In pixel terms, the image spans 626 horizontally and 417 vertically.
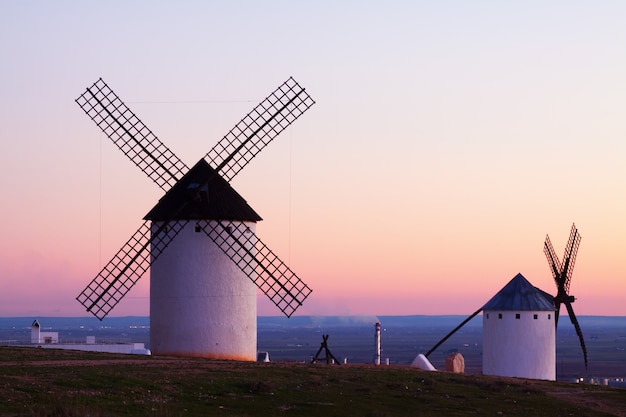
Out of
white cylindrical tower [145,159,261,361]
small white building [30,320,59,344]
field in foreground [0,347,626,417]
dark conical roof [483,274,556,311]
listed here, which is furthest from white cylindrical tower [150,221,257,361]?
small white building [30,320,59,344]

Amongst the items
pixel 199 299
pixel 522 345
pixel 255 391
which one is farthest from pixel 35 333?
pixel 255 391

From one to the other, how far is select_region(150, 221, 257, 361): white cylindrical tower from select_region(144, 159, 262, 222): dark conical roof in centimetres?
65

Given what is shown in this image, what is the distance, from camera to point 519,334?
52844 millimetres

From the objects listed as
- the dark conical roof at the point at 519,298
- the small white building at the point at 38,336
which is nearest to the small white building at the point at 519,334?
the dark conical roof at the point at 519,298

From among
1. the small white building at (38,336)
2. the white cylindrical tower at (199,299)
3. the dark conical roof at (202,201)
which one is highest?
the dark conical roof at (202,201)

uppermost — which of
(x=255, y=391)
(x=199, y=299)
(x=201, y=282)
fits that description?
(x=201, y=282)

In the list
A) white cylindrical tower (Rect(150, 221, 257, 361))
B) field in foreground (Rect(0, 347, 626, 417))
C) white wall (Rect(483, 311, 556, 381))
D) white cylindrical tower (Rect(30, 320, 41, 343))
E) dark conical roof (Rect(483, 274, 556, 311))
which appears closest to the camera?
field in foreground (Rect(0, 347, 626, 417))

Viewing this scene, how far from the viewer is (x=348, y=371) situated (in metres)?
37.2

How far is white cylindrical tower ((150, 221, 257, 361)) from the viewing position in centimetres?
4416

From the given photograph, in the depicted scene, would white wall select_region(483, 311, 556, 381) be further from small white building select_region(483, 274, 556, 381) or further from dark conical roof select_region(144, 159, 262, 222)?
dark conical roof select_region(144, 159, 262, 222)

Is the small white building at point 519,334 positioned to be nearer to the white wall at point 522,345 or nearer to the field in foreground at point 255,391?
the white wall at point 522,345

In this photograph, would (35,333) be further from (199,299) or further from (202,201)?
(202,201)

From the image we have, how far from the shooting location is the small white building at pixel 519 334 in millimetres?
52656

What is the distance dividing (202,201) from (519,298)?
16.3 metres
